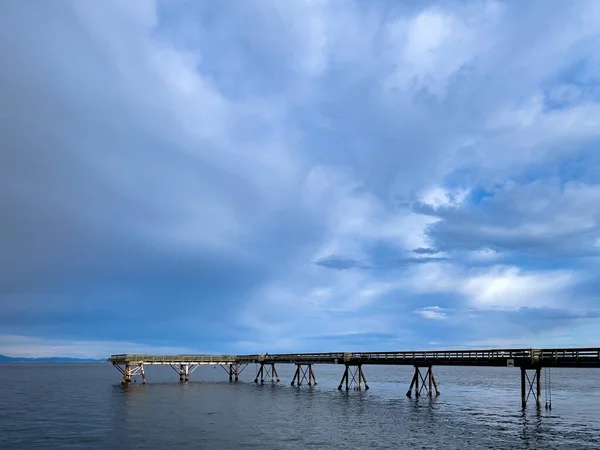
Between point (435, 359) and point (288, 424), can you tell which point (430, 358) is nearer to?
point (435, 359)

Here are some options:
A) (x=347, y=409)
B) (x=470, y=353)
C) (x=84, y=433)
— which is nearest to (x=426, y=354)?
(x=470, y=353)

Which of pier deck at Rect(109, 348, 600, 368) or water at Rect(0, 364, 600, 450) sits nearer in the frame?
water at Rect(0, 364, 600, 450)

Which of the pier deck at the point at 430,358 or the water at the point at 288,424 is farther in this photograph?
the pier deck at the point at 430,358

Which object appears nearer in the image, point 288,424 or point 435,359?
point 288,424

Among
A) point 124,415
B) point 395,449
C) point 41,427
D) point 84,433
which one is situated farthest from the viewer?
point 124,415

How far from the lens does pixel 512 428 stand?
39.8 m

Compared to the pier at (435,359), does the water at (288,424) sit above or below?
below

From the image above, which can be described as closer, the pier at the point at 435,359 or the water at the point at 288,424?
the water at the point at 288,424

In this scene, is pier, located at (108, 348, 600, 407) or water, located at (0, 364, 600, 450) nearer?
water, located at (0, 364, 600, 450)

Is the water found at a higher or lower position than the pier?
lower

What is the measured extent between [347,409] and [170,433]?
69.4 ft

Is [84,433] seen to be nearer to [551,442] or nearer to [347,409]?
[347,409]

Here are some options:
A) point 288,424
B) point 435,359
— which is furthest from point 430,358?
point 288,424

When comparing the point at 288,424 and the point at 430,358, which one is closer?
the point at 288,424
